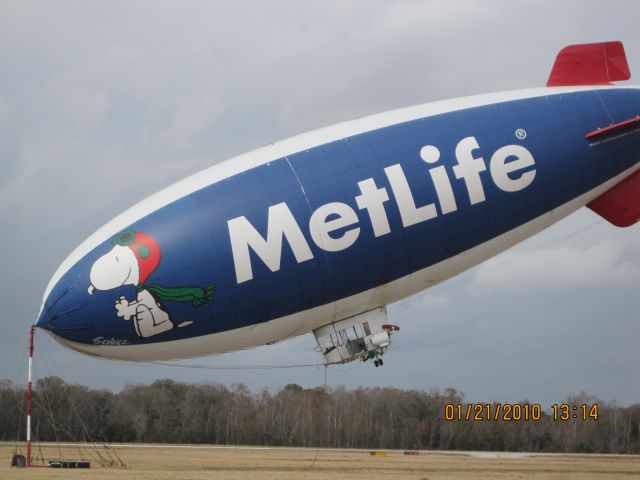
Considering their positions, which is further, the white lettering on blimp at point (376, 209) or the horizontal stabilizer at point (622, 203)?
the horizontal stabilizer at point (622, 203)

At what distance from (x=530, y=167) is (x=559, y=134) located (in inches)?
76.5

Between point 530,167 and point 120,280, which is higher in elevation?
point 530,167

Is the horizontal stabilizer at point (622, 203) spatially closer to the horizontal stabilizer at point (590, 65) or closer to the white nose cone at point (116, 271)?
the horizontal stabilizer at point (590, 65)

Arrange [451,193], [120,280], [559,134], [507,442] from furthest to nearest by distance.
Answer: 1. [507,442]
2. [559,134]
3. [451,193]
4. [120,280]

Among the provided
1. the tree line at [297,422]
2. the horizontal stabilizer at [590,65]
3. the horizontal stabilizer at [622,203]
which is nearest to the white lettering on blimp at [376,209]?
the horizontal stabilizer at [622,203]

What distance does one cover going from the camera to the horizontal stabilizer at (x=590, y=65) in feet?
102

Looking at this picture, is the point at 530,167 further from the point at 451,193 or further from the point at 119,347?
the point at 119,347

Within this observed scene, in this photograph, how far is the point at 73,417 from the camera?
92.7 metres

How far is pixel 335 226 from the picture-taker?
24922mm

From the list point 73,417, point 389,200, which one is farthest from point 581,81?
point 73,417
